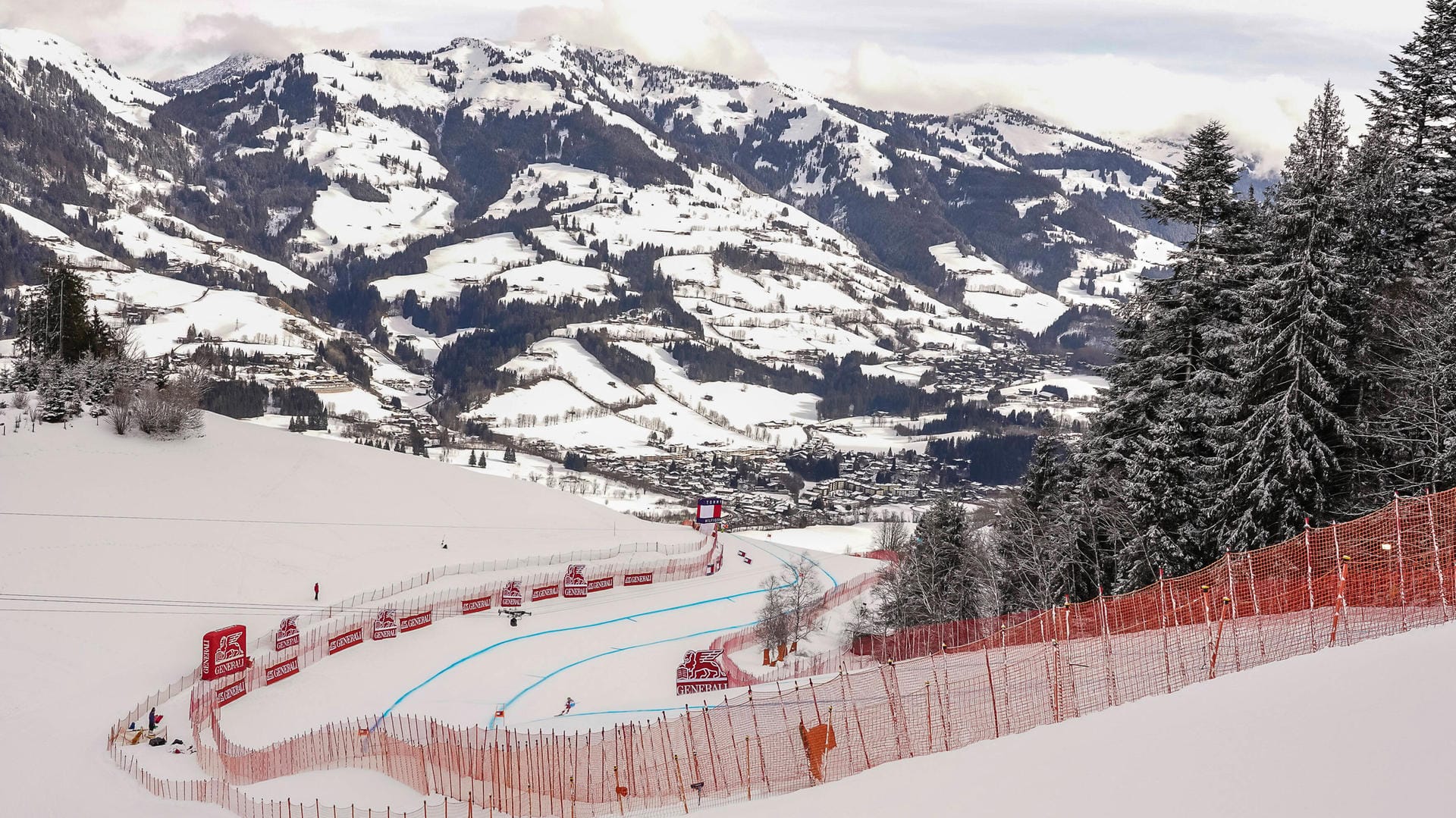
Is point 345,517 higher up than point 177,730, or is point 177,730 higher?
point 345,517

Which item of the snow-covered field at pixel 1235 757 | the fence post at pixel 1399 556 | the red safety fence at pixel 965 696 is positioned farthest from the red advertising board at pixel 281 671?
the fence post at pixel 1399 556

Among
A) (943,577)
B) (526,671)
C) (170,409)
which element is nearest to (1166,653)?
(526,671)

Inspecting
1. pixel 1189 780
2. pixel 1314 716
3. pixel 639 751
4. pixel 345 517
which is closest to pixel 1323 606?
pixel 1314 716

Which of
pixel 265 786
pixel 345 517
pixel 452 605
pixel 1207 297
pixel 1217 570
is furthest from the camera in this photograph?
pixel 345 517

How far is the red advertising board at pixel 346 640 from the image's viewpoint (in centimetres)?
4606

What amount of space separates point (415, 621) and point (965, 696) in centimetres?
3525

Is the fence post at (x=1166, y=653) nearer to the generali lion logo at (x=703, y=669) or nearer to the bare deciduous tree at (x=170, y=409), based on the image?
the generali lion logo at (x=703, y=669)

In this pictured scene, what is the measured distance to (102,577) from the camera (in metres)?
48.3

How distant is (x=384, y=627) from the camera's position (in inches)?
1921

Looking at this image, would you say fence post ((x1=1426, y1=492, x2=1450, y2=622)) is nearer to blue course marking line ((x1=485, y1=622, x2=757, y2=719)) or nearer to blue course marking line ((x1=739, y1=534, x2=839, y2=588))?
blue course marking line ((x1=485, y1=622, x2=757, y2=719))

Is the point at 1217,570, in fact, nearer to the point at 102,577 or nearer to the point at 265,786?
the point at 265,786

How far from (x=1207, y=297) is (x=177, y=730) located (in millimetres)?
35584

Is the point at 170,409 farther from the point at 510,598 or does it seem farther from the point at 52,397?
A: the point at 510,598

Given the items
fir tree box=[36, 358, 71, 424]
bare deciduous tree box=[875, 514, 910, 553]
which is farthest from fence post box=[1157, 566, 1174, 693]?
fir tree box=[36, 358, 71, 424]
